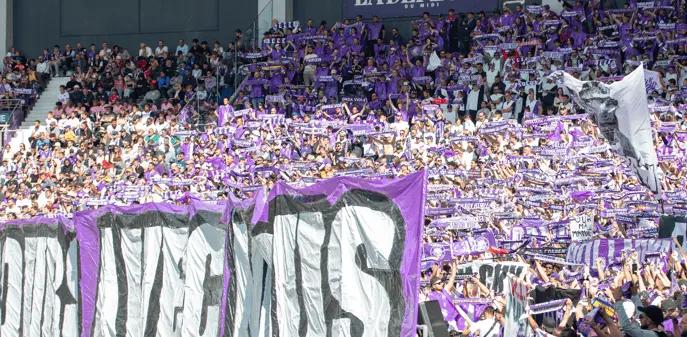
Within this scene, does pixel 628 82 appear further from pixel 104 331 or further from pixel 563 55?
pixel 563 55

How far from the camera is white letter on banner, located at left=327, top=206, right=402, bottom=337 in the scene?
12.5 meters

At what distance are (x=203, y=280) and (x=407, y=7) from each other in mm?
26539

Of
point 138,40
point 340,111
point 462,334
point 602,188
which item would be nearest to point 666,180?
point 602,188

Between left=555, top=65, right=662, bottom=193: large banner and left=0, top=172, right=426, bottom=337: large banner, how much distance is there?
419 centimetres

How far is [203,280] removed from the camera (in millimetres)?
15414

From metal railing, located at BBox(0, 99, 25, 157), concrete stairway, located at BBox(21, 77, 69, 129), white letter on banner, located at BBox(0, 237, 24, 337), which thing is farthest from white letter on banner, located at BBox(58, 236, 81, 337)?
concrete stairway, located at BBox(21, 77, 69, 129)

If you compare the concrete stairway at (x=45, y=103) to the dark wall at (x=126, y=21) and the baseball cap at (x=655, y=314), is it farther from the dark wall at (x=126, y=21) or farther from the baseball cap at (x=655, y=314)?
the baseball cap at (x=655, y=314)

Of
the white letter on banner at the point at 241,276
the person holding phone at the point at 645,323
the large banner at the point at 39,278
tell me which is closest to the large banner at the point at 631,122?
the white letter on banner at the point at 241,276

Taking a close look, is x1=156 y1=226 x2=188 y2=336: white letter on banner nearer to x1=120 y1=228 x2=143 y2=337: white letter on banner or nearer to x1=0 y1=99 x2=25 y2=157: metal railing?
x1=120 y1=228 x2=143 y2=337: white letter on banner

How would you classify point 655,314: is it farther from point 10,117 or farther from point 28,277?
point 10,117

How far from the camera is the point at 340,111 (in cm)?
3294

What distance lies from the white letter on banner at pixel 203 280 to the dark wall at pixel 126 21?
30632 millimetres

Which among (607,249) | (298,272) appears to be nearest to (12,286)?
(298,272)

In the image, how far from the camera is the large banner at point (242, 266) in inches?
491
